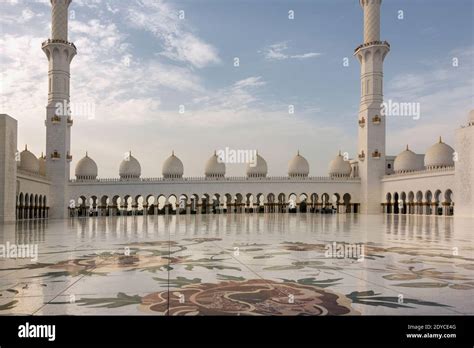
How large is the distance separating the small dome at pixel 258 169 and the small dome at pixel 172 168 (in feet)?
17.7

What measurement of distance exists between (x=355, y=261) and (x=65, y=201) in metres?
27.3

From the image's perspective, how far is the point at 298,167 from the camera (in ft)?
114

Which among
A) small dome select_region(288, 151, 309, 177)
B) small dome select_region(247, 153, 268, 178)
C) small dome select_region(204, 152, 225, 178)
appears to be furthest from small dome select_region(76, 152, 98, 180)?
small dome select_region(288, 151, 309, 177)

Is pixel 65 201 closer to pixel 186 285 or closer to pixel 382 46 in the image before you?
pixel 382 46

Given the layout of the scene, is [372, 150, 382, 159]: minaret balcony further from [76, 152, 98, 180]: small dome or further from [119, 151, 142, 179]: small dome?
[76, 152, 98, 180]: small dome

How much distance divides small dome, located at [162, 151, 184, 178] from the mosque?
8cm

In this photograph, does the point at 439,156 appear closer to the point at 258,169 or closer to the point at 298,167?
the point at 298,167

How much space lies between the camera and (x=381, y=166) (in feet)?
102

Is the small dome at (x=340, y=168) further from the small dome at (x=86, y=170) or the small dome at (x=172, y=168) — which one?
the small dome at (x=86, y=170)

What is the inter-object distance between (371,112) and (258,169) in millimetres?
9738

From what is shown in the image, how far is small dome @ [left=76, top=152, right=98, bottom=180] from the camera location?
33562 mm

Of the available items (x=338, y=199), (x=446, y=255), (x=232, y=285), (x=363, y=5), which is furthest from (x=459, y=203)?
(x=232, y=285)

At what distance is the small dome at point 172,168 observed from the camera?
34156mm
